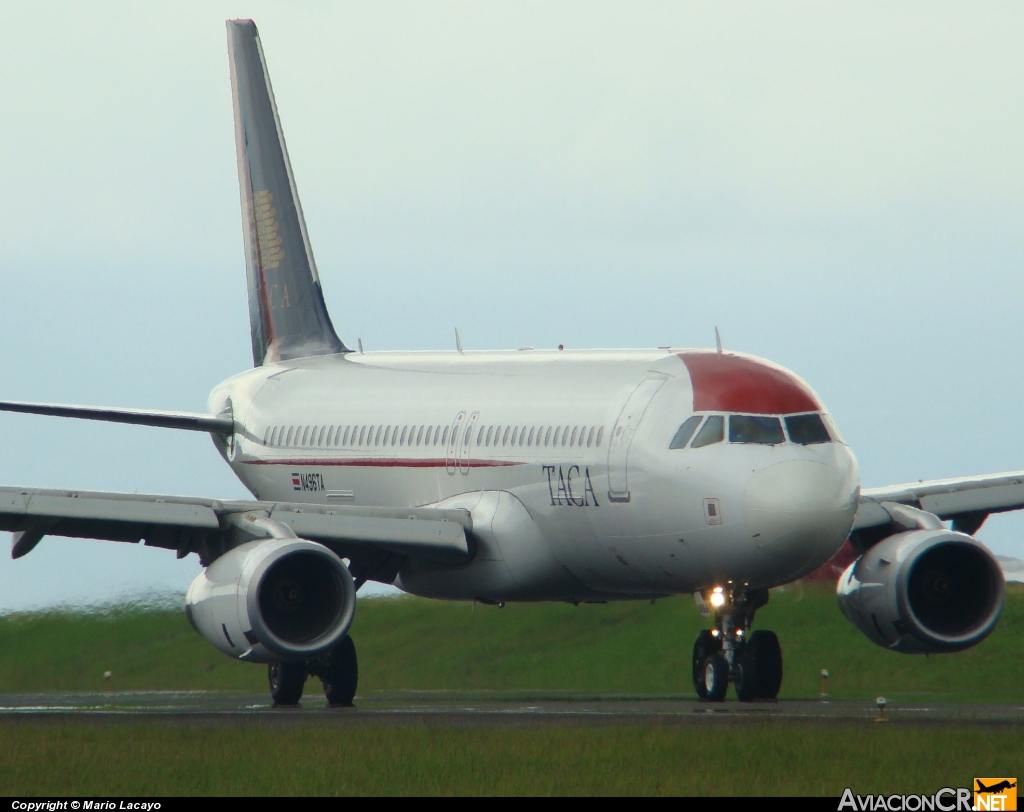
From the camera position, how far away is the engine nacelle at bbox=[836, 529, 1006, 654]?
2581 cm

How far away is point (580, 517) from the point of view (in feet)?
84.3

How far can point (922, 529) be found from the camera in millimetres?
27125

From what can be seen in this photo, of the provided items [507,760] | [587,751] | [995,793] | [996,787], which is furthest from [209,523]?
[995,793]

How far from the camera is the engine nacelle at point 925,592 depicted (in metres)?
25.8

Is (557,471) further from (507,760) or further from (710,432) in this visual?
(507,760)

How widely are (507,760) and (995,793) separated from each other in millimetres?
4443

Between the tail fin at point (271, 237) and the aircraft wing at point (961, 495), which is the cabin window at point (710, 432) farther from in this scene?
the tail fin at point (271, 237)

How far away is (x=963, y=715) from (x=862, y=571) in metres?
2.99

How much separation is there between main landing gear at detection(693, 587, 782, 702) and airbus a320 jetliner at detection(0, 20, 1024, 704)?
3cm

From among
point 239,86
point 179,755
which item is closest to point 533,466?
Answer: point 179,755

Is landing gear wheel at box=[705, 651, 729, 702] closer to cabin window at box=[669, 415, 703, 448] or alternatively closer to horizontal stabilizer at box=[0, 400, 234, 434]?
cabin window at box=[669, 415, 703, 448]

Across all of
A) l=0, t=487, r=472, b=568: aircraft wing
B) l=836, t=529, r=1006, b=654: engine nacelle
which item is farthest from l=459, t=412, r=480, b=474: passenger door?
l=836, t=529, r=1006, b=654: engine nacelle

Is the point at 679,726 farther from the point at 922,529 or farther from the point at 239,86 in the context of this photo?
the point at 239,86

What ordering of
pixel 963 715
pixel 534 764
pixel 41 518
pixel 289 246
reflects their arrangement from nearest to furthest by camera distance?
pixel 534 764 → pixel 963 715 → pixel 41 518 → pixel 289 246
